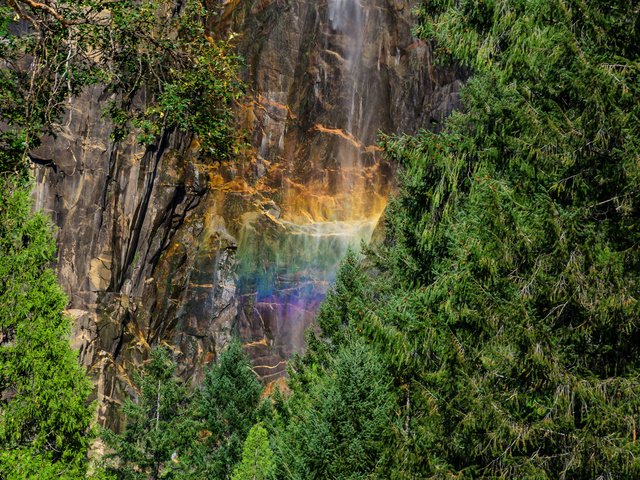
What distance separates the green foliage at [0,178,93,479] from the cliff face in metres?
23.9

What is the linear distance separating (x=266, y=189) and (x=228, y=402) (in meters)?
13.6

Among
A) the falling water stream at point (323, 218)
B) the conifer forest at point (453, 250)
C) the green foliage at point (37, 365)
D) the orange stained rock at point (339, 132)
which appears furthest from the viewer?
the orange stained rock at point (339, 132)

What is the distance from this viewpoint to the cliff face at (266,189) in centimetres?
3369

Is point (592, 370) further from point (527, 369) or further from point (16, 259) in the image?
point (16, 259)

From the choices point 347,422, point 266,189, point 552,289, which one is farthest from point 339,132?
point 552,289

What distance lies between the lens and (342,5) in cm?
3903

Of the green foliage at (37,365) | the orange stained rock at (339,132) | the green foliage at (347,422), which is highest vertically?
the orange stained rock at (339,132)

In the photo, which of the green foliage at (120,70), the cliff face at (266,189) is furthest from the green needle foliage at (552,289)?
the cliff face at (266,189)

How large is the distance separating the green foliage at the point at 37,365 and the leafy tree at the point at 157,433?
14256 millimetres

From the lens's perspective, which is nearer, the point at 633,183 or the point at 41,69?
the point at 633,183

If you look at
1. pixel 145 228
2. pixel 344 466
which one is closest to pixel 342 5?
pixel 145 228

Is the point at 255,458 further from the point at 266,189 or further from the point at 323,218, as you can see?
the point at 266,189

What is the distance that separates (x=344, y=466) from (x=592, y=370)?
645cm

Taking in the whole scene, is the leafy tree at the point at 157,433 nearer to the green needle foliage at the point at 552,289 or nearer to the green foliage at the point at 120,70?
the green needle foliage at the point at 552,289
